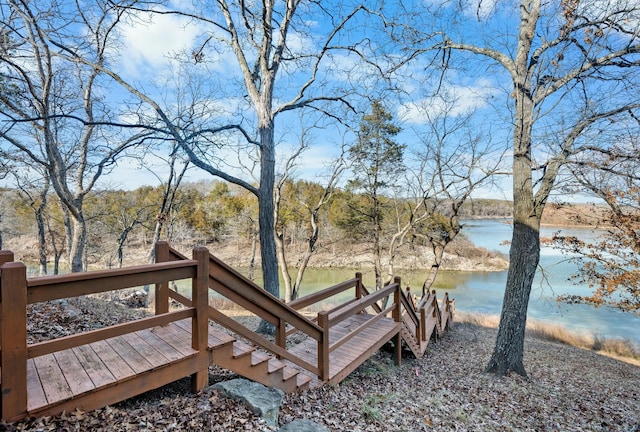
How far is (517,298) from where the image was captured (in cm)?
605

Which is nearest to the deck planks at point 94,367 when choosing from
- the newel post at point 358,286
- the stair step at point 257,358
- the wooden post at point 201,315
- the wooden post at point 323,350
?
the wooden post at point 201,315

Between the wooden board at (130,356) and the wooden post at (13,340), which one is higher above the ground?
the wooden post at (13,340)

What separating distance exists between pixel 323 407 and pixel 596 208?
480 inches

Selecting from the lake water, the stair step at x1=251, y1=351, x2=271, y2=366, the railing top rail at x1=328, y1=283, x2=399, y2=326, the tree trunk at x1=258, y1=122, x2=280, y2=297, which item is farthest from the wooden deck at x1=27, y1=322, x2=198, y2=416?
the lake water

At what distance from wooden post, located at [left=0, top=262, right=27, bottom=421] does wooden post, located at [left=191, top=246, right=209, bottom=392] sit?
109 centimetres

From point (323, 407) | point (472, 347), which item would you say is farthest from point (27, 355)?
point (472, 347)

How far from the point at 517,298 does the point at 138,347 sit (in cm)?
642

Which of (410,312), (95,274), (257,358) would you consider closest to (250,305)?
(257,358)

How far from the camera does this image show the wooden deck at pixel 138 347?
1899 millimetres

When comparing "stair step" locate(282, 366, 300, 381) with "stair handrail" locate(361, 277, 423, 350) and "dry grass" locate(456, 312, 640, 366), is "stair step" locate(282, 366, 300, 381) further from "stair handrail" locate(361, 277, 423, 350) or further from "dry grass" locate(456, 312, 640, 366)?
"dry grass" locate(456, 312, 640, 366)

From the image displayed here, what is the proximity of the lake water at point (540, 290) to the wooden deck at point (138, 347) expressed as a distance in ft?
23.9

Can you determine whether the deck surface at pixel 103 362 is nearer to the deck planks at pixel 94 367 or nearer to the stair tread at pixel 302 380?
the deck planks at pixel 94 367

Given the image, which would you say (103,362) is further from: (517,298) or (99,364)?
(517,298)

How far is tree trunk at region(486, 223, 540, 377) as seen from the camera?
19.6 ft
